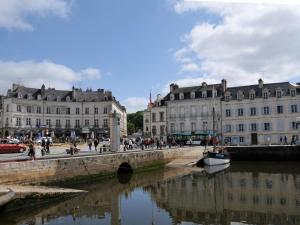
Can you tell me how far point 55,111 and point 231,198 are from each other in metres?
51.9

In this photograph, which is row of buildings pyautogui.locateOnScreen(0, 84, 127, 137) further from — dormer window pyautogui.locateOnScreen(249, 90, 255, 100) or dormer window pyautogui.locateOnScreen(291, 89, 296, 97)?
dormer window pyautogui.locateOnScreen(291, 89, 296, 97)

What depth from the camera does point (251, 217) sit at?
51.3 ft

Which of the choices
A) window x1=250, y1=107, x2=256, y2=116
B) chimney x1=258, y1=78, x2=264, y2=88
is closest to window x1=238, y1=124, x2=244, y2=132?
window x1=250, y1=107, x2=256, y2=116

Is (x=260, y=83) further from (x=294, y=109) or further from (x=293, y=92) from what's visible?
(x=294, y=109)

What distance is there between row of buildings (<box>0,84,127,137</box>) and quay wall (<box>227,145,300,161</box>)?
24307 mm

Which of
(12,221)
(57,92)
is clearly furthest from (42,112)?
(12,221)

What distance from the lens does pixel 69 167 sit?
22969mm

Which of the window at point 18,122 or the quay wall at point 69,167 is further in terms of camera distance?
the window at point 18,122

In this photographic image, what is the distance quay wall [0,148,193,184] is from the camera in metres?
19.0

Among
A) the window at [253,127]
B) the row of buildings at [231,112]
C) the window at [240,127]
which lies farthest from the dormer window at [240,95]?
the window at [253,127]

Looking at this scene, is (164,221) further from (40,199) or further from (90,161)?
(90,161)

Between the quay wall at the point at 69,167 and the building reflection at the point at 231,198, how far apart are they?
413 centimetres

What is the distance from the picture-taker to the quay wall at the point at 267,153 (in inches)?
1676

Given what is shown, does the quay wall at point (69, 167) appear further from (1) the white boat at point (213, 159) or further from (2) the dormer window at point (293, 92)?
(2) the dormer window at point (293, 92)
